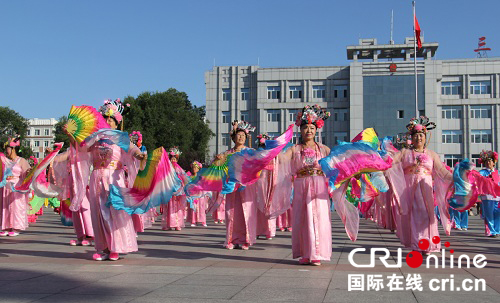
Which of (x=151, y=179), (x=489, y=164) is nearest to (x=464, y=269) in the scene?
(x=151, y=179)

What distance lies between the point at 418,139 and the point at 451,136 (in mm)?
49537

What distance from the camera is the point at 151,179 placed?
8031mm

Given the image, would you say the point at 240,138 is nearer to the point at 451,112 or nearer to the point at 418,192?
the point at 418,192

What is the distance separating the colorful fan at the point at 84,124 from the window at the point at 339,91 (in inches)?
2030

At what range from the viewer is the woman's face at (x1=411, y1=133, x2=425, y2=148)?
9.49 m

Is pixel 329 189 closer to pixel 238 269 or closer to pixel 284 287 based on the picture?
pixel 238 269

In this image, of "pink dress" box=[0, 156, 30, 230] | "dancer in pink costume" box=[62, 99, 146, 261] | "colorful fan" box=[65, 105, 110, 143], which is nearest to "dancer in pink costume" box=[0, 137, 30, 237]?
"pink dress" box=[0, 156, 30, 230]

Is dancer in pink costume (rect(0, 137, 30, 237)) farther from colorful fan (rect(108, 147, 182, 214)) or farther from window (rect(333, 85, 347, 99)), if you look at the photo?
window (rect(333, 85, 347, 99))

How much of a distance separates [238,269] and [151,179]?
6.24ft

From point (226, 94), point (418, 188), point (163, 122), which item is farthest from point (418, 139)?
point (226, 94)

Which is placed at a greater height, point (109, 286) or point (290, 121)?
point (290, 121)

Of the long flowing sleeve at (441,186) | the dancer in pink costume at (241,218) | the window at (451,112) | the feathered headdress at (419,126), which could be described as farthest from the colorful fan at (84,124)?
the window at (451,112)

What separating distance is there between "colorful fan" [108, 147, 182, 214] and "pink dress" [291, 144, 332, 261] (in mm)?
1723

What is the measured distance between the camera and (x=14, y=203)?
12.6 metres
